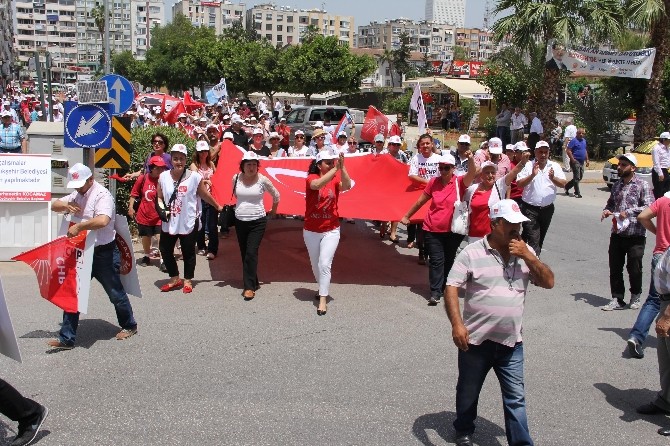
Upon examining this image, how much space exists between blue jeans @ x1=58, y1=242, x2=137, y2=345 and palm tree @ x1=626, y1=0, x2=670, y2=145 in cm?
1898

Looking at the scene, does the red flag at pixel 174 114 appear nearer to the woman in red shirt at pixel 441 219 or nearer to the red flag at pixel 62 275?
the woman in red shirt at pixel 441 219

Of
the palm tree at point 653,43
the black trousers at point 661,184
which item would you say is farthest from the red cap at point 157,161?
the palm tree at point 653,43

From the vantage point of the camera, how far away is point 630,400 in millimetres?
6023

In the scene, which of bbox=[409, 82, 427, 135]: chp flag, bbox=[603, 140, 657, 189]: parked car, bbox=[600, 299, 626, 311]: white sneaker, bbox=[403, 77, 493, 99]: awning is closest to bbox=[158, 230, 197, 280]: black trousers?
bbox=[600, 299, 626, 311]: white sneaker

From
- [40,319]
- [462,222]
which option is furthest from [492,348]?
A: [40,319]

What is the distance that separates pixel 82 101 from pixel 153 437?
638cm

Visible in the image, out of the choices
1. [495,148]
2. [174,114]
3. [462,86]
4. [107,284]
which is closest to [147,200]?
[107,284]

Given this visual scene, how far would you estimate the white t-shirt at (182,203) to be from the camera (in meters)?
9.02

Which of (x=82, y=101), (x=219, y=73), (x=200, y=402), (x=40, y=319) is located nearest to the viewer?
(x=200, y=402)

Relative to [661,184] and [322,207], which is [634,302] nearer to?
[322,207]

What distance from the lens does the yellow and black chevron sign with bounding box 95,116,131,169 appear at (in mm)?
10883

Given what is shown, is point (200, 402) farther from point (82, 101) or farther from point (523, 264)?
point (82, 101)

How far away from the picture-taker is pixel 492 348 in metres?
4.76

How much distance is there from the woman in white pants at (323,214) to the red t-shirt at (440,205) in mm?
993
